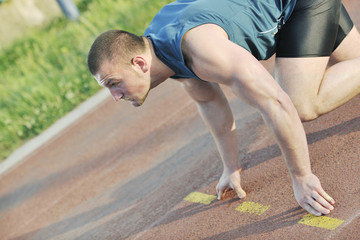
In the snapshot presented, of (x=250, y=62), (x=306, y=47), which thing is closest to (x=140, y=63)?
(x=250, y=62)

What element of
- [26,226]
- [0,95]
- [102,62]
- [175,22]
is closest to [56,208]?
[26,226]

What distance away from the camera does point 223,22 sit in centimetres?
256

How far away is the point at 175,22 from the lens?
8.41ft

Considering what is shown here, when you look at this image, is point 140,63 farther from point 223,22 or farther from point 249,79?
point 249,79

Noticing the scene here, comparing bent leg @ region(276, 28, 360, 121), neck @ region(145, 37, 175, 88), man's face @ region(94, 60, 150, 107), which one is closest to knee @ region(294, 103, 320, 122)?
bent leg @ region(276, 28, 360, 121)

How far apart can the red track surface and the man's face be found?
1051 millimetres

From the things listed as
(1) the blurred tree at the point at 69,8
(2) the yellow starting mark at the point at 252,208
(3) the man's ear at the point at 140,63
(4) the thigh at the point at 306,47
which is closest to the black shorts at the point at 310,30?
(4) the thigh at the point at 306,47

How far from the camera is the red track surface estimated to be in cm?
290

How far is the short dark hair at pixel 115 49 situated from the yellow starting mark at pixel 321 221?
1.40m

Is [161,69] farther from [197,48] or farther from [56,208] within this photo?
[56,208]

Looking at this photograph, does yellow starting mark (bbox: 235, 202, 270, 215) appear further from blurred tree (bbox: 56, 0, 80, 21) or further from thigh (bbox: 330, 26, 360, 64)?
blurred tree (bbox: 56, 0, 80, 21)

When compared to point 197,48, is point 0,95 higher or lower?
lower

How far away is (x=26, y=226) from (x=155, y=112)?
201 centimetres

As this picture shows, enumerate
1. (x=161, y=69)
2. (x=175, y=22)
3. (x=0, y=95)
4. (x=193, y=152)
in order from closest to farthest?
(x=175, y=22)
(x=161, y=69)
(x=193, y=152)
(x=0, y=95)
